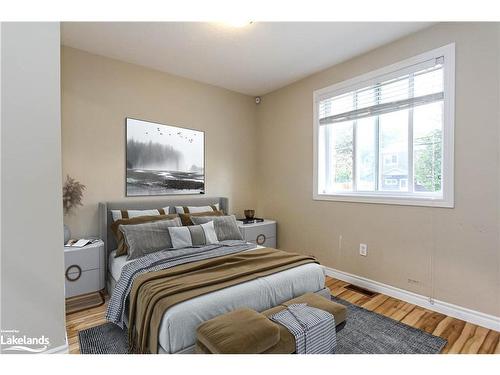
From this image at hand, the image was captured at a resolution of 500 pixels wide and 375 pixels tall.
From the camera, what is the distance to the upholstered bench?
1.37 meters

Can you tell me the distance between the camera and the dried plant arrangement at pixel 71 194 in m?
2.73

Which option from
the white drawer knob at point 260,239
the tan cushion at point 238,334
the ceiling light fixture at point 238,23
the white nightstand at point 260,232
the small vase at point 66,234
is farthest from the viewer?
the white drawer knob at point 260,239

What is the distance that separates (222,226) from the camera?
10.3 ft

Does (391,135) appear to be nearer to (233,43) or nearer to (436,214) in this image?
(436,214)

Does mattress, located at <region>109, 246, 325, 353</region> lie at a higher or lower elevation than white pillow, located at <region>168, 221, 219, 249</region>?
lower

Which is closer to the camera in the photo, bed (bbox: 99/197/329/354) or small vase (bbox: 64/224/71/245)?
bed (bbox: 99/197/329/354)

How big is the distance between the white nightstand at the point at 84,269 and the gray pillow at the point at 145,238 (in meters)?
0.34

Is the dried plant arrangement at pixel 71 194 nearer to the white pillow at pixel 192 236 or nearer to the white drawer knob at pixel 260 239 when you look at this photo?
the white pillow at pixel 192 236

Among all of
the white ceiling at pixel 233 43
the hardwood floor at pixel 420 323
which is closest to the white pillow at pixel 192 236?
the hardwood floor at pixel 420 323

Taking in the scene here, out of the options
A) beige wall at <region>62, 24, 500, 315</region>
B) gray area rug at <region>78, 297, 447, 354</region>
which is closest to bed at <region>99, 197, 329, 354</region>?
gray area rug at <region>78, 297, 447, 354</region>

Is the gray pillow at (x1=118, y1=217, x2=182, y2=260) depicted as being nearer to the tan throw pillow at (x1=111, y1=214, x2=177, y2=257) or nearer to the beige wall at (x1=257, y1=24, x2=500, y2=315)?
the tan throw pillow at (x1=111, y1=214, x2=177, y2=257)

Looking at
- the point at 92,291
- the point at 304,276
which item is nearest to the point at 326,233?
the point at 304,276

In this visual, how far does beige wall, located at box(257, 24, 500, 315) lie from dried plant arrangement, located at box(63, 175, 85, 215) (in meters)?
2.75

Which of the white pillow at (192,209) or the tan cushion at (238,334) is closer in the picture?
the tan cushion at (238,334)
